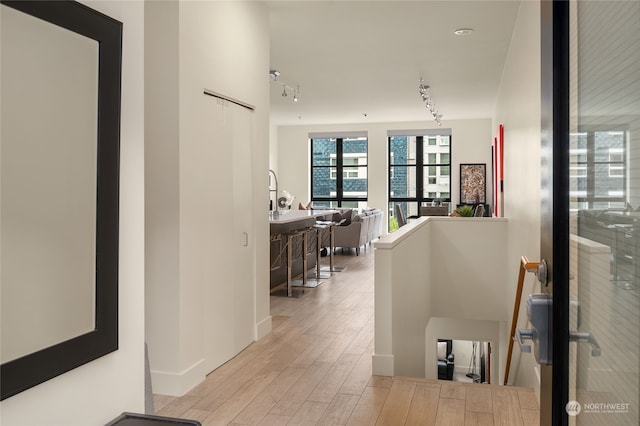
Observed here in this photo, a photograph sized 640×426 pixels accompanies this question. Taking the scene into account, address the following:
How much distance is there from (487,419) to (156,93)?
2734 millimetres

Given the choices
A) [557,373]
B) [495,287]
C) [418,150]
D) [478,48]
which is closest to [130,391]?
[557,373]

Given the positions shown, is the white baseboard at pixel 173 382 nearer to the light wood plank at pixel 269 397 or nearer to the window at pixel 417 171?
the light wood plank at pixel 269 397

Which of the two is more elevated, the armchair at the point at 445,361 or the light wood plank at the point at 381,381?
the light wood plank at the point at 381,381

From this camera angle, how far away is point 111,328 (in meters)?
1.54

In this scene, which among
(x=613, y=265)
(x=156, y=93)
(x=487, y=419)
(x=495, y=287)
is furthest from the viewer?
(x=495, y=287)

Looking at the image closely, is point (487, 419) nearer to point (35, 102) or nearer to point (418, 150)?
point (35, 102)

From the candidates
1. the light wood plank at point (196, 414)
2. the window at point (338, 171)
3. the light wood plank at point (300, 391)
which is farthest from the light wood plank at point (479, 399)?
the window at point (338, 171)

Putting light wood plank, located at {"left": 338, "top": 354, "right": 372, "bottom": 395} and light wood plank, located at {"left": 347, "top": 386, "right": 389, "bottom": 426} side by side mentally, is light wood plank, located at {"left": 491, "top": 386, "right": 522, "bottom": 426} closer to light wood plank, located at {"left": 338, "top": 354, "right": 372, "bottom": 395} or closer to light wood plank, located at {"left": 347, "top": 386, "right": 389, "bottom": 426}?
light wood plank, located at {"left": 347, "top": 386, "right": 389, "bottom": 426}

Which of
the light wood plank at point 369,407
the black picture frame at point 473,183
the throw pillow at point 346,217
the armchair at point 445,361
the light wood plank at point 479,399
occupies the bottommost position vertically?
the armchair at point 445,361

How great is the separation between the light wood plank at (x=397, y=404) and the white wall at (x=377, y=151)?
9745mm

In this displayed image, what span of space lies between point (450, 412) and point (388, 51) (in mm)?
4475

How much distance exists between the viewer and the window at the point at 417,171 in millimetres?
13852

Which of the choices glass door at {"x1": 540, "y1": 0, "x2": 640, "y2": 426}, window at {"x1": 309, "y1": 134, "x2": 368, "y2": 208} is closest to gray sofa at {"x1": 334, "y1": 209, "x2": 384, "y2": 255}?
window at {"x1": 309, "y1": 134, "x2": 368, "y2": 208}

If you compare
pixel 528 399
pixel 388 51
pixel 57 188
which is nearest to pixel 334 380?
pixel 528 399
